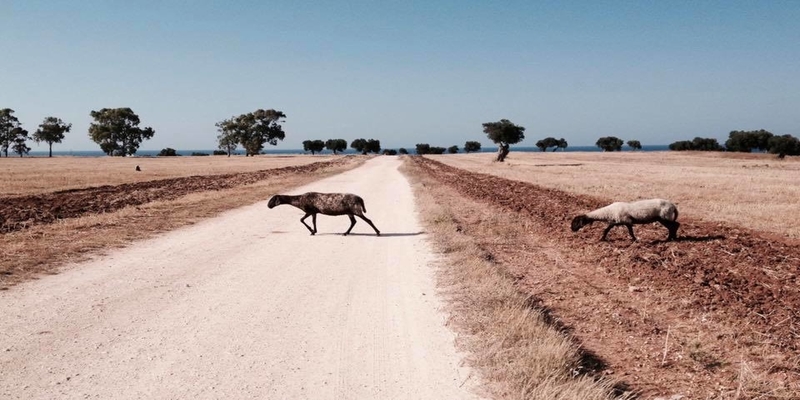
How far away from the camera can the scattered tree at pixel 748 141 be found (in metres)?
115

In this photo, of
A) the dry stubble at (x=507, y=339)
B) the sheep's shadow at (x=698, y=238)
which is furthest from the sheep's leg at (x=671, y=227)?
the dry stubble at (x=507, y=339)

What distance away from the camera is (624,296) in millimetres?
9523

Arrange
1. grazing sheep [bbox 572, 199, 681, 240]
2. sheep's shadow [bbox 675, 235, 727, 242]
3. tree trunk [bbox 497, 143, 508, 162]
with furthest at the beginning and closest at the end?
1. tree trunk [bbox 497, 143, 508, 162]
2. sheep's shadow [bbox 675, 235, 727, 242]
3. grazing sheep [bbox 572, 199, 681, 240]

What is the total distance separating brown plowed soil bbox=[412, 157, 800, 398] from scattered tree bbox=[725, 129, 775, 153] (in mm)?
125086

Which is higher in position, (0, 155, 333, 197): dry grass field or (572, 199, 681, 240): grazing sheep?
(0, 155, 333, 197): dry grass field

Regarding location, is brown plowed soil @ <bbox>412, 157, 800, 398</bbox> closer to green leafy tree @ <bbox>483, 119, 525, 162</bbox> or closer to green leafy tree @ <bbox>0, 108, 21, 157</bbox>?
green leafy tree @ <bbox>483, 119, 525, 162</bbox>

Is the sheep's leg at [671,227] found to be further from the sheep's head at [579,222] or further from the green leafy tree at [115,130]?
the green leafy tree at [115,130]

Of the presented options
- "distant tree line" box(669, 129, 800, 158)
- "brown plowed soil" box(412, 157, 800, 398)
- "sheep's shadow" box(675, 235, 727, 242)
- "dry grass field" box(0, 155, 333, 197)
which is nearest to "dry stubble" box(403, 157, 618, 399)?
"brown plowed soil" box(412, 157, 800, 398)

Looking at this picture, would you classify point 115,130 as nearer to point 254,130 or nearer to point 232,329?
point 254,130

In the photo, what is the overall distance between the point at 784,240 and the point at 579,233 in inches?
215

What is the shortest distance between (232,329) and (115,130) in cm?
16019

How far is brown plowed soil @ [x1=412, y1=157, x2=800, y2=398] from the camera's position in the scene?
6414 millimetres

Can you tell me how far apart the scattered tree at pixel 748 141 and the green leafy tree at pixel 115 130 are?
164803 millimetres

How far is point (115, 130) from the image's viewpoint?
470 ft
